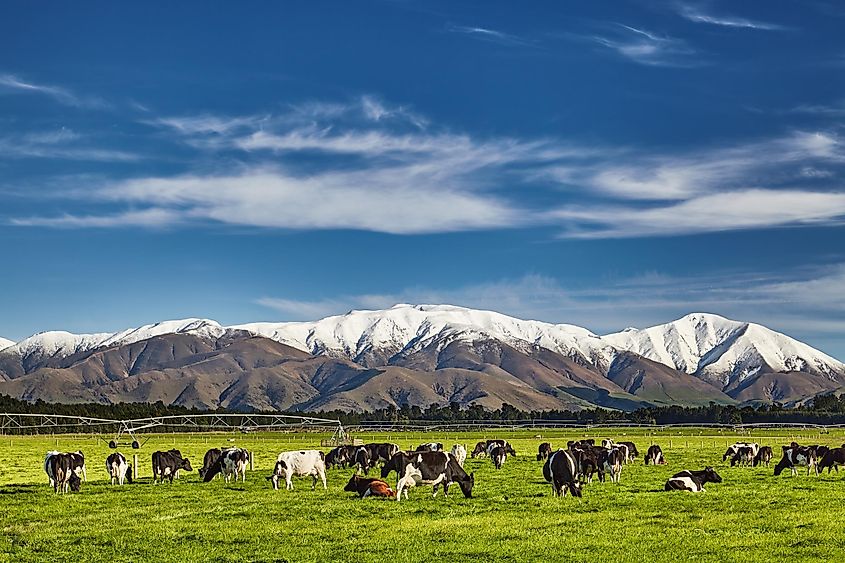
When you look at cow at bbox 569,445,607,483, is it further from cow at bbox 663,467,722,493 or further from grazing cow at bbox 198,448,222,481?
grazing cow at bbox 198,448,222,481

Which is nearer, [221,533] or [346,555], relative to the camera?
[346,555]

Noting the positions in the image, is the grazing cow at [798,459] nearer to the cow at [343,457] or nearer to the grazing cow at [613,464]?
the grazing cow at [613,464]

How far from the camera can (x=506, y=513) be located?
95.1 ft

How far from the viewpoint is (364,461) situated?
4847 centimetres

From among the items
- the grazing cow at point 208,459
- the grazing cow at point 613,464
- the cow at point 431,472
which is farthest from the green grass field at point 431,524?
the grazing cow at point 208,459

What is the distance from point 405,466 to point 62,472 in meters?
15.7

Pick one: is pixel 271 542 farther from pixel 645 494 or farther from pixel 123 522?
pixel 645 494

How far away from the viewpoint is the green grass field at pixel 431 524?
2220cm

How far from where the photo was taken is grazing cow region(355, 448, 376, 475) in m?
48.4

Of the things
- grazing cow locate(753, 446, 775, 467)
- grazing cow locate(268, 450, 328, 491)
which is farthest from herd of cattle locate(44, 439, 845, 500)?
grazing cow locate(753, 446, 775, 467)

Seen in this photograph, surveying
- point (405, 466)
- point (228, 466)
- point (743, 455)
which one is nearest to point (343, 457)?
point (228, 466)

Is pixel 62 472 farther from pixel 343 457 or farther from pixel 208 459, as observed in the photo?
pixel 343 457

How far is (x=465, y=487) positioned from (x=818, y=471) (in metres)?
23.5

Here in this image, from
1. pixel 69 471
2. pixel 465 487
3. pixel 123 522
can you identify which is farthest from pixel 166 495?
pixel 465 487
